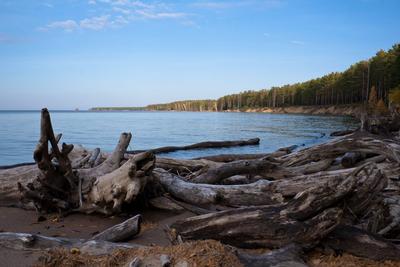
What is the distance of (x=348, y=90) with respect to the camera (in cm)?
10006

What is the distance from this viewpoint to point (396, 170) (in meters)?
7.25

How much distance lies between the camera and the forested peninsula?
236 feet

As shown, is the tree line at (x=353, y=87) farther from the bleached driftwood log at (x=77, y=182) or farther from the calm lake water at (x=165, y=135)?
the bleached driftwood log at (x=77, y=182)

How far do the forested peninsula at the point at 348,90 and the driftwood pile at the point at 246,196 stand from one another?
47741 millimetres

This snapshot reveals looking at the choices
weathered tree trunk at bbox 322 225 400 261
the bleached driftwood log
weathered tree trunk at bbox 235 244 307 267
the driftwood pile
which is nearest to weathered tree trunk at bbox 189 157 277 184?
the driftwood pile

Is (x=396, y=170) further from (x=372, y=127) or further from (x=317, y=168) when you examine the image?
(x=372, y=127)

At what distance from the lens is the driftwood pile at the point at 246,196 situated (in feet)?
13.5

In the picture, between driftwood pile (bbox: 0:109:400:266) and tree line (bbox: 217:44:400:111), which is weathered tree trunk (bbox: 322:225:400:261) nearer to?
driftwood pile (bbox: 0:109:400:266)

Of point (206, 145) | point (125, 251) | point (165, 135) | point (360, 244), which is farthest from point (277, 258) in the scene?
point (165, 135)

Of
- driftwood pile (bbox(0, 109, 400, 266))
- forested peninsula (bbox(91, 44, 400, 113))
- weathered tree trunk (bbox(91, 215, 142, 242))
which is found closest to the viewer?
driftwood pile (bbox(0, 109, 400, 266))

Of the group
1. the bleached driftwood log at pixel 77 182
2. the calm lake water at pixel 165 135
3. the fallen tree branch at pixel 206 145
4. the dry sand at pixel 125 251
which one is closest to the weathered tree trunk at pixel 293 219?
the dry sand at pixel 125 251

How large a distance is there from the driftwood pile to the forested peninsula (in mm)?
47741

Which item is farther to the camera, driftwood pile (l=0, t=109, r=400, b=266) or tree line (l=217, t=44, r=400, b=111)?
tree line (l=217, t=44, r=400, b=111)

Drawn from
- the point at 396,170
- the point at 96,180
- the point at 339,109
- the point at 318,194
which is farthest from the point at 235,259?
the point at 339,109
